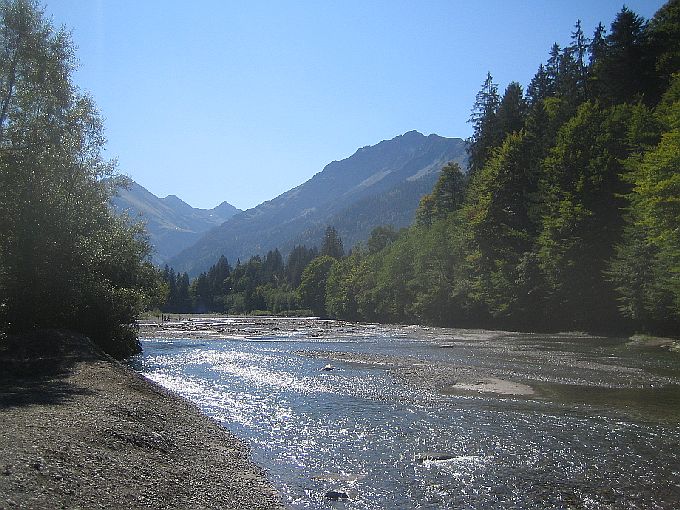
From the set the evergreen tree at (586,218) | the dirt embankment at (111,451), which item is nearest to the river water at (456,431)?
the dirt embankment at (111,451)

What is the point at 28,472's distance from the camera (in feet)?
32.6

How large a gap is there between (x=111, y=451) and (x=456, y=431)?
1090cm

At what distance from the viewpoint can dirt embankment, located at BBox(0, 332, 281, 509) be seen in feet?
32.3

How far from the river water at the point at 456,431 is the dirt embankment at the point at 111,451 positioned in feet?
4.17

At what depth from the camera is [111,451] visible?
12.6m

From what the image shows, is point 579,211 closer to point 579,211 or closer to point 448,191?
point 579,211

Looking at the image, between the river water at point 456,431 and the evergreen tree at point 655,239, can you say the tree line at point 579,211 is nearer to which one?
the evergreen tree at point 655,239

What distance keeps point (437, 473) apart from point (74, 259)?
23.1 metres

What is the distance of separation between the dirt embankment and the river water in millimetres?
1270

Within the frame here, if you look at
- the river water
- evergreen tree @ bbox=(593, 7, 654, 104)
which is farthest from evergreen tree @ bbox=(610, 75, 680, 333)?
evergreen tree @ bbox=(593, 7, 654, 104)

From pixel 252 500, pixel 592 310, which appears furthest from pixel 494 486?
pixel 592 310

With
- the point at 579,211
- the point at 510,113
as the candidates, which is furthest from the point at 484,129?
the point at 579,211

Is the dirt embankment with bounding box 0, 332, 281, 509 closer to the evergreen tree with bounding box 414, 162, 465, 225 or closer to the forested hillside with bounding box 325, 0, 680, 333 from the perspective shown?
the forested hillside with bounding box 325, 0, 680, 333

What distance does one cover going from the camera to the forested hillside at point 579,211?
170 feet
